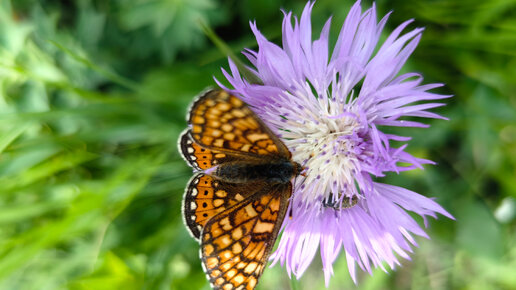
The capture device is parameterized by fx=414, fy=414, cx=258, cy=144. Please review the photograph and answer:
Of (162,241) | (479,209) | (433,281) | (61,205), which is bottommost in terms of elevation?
(433,281)

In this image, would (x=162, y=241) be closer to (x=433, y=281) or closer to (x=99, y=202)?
(x=99, y=202)

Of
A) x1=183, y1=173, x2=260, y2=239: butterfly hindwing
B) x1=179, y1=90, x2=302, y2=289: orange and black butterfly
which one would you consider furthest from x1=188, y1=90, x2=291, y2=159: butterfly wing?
x1=183, y1=173, x2=260, y2=239: butterfly hindwing

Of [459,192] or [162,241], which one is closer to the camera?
[162,241]

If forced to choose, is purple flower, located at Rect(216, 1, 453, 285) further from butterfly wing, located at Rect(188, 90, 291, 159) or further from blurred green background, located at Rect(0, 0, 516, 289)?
blurred green background, located at Rect(0, 0, 516, 289)

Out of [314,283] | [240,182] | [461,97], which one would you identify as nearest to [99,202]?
[240,182]

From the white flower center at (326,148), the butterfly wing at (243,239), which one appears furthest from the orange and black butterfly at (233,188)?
the white flower center at (326,148)

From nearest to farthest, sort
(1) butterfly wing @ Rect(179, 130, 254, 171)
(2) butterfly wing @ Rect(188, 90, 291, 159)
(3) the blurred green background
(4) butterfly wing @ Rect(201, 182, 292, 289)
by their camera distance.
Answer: (2) butterfly wing @ Rect(188, 90, 291, 159)
(4) butterfly wing @ Rect(201, 182, 292, 289)
(1) butterfly wing @ Rect(179, 130, 254, 171)
(3) the blurred green background

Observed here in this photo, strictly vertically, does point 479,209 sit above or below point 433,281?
above

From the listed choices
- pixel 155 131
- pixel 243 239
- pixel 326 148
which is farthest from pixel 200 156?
pixel 155 131
